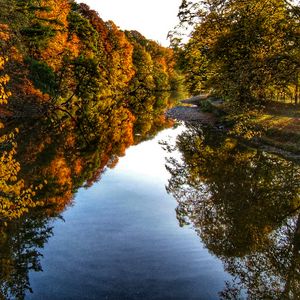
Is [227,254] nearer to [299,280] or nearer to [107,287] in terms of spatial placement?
[299,280]

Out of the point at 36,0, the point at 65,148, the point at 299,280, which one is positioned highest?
the point at 36,0

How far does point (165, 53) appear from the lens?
15362cm

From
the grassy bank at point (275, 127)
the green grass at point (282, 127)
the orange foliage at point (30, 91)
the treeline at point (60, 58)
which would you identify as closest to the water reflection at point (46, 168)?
the orange foliage at point (30, 91)

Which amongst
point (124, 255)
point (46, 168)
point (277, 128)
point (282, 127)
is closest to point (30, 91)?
point (46, 168)

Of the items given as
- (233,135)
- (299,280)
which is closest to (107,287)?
(299,280)

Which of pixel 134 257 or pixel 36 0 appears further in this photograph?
pixel 36 0

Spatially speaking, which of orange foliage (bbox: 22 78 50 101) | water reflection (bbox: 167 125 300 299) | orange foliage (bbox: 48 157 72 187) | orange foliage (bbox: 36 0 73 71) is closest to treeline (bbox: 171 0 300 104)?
water reflection (bbox: 167 125 300 299)

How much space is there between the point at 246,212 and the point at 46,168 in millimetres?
12885

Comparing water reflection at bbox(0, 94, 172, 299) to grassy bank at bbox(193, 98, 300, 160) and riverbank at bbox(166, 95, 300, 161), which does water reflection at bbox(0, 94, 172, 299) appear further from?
riverbank at bbox(166, 95, 300, 161)

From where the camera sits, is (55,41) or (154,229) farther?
(55,41)

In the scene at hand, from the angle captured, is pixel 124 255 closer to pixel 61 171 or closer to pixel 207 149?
pixel 61 171

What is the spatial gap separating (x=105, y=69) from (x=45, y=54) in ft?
104

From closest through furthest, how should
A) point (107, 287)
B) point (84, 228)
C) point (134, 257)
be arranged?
1. point (107, 287)
2. point (134, 257)
3. point (84, 228)

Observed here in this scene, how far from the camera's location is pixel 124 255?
13.8 metres
